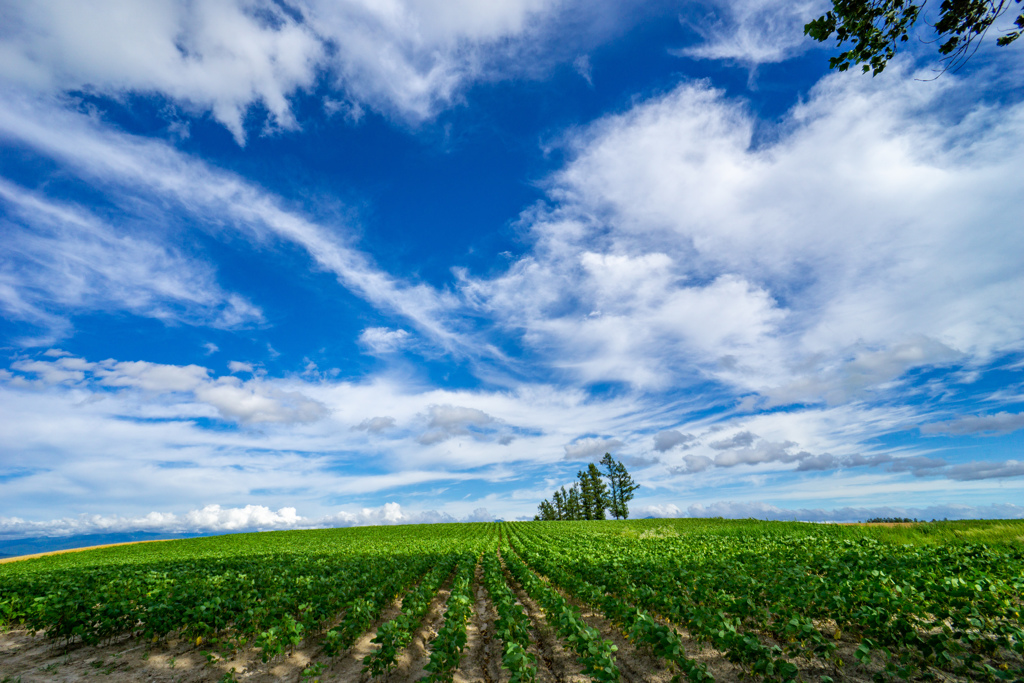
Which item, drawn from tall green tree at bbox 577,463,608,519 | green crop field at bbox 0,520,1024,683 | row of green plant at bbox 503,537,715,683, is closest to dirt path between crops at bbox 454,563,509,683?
green crop field at bbox 0,520,1024,683

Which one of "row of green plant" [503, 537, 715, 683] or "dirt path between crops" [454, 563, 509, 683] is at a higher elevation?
"row of green plant" [503, 537, 715, 683]

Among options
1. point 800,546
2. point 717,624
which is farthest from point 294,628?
point 800,546

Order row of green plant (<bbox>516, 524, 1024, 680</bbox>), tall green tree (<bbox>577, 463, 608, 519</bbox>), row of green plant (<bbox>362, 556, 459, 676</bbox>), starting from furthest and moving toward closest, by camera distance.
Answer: tall green tree (<bbox>577, 463, 608, 519</bbox>) < row of green plant (<bbox>362, 556, 459, 676</bbox>) < row of green plant (<bbox>516, 524, 1024, 680</bbox>)

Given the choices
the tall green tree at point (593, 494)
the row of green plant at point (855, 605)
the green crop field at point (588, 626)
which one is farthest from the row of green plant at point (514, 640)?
the tall green tree at point (593, 494)

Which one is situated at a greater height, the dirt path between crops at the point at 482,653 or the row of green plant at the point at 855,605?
the row of green plant at the point at 855,605

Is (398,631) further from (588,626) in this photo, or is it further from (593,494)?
(593,494)

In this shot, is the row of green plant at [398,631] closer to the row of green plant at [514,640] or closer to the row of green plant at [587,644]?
the row of green plant at [514,640]

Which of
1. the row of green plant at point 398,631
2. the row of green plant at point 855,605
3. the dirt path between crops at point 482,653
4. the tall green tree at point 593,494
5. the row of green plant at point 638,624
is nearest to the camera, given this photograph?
the row of green plant at point 638,624

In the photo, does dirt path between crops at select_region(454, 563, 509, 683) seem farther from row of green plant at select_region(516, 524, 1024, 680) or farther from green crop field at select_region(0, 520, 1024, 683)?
row of green plant at select_region(516, 524, 1024, 680)

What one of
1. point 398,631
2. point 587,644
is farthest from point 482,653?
point 587,644

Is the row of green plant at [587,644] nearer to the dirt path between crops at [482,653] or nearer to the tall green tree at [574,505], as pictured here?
the dirt path between crops at [482,653]

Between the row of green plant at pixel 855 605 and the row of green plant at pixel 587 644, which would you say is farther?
the row of green plant at pixel 855 605

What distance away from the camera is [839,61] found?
26.8 ft

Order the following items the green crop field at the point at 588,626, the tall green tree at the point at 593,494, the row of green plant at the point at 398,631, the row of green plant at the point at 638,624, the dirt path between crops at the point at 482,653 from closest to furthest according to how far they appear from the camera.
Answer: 1. the row of green plant at the point at 638,624
2. the green crop field at the point at 588,626
3. the row of green plant at the point at 398,631
4. the dirt path between crops at the point at 482,653
5. the tall green tree at the point at 593,494
